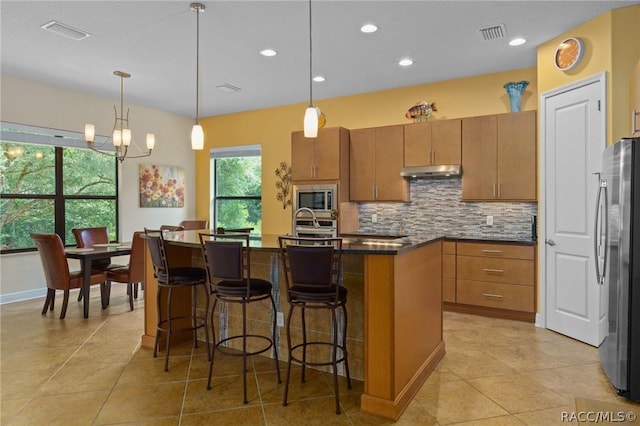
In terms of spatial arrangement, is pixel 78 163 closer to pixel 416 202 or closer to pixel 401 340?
pixel 416 202

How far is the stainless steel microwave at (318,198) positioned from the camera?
5.48 meters

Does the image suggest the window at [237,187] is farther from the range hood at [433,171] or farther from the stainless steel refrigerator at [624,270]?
the stainless steel refrigerator at [624,270]

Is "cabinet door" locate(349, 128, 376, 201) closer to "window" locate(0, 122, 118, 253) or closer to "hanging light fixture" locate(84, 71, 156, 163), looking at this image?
"hanging light fixture" locate(84, 71, 156, 163)

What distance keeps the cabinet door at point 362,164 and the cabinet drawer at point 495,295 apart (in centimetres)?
169

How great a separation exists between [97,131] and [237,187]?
7.79 feet

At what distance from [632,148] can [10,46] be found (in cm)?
557

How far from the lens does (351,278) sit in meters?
2.91

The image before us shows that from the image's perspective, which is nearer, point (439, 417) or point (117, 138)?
point (439, 417)

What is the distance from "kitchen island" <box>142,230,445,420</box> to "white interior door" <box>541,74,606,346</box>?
146 centimetres

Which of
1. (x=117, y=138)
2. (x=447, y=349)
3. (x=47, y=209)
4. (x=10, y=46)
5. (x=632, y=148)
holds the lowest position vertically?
(x=447, y=349)

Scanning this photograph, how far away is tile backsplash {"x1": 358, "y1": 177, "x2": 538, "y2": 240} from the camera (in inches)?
190

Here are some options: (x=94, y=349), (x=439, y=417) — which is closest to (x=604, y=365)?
(x=439, y=417)

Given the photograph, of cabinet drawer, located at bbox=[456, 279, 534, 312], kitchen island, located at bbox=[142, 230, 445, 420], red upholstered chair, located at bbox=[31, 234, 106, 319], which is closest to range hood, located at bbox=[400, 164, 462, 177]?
cabinet drawer, located at bbox=[456, 279, 534, 312]

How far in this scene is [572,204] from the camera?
12.6ft
